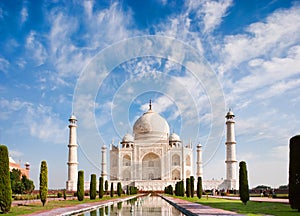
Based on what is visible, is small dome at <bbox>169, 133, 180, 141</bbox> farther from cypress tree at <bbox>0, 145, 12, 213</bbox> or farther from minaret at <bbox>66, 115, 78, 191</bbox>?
cypress tree at <bbox>0, 145, 12, 213</bbox>

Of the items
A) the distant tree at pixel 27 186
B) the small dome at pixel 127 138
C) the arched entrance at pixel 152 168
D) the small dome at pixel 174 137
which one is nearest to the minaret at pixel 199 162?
the small dome at pixel 174 137

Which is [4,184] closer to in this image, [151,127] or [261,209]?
[261,209]

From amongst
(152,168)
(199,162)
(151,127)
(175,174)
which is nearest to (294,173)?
(175,174)

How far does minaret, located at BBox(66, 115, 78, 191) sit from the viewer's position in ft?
108

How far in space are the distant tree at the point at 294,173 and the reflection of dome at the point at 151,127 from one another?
30.3 meters

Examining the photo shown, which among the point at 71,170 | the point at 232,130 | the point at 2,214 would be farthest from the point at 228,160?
the point at 2,214

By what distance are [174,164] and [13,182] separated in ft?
57.9

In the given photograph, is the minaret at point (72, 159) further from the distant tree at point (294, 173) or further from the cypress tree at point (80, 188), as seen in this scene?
the distant tree at point (294, 173)

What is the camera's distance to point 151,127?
41750 millimetres

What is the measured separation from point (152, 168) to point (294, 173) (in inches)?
1178

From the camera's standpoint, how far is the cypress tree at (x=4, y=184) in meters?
10.4

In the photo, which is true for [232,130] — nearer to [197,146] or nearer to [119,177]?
[197,146]

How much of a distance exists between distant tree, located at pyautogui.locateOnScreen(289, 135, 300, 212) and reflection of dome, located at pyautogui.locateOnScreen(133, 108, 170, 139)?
30.3 metres

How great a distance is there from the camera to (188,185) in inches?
894
